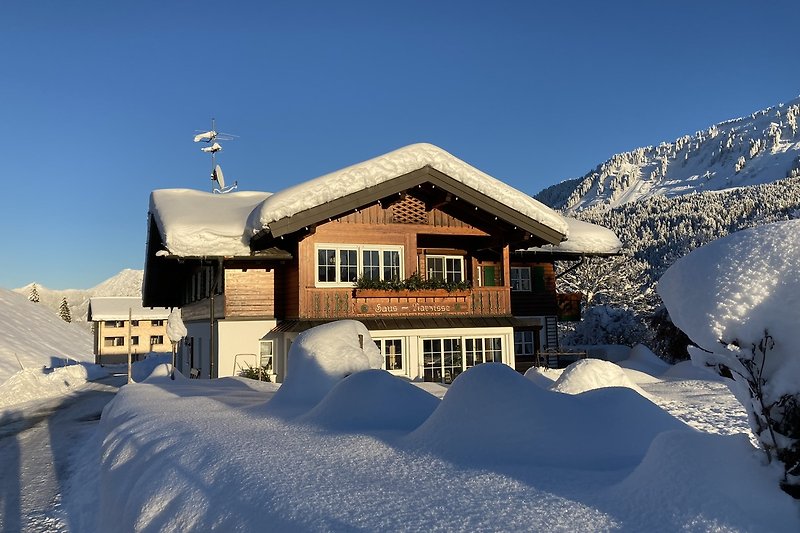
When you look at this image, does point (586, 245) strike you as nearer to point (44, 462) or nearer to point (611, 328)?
point (611, 328)

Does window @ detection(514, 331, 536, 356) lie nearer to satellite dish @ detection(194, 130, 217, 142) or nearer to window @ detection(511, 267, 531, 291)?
window @ detection(511, 267, 531, 291)

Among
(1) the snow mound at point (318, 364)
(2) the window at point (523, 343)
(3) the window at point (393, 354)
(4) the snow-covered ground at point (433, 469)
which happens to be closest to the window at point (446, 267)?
(3) the window at point (393, 354)

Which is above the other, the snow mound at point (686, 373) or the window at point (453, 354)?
the window at point (453, 354)

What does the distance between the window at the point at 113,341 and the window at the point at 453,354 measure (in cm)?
4465

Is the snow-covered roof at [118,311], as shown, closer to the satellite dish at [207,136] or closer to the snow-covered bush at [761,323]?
the satellite dish at [207,136]

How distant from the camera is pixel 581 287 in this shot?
52250mm

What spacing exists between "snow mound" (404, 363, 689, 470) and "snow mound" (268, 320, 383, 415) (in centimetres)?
394

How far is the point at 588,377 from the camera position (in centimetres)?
1177

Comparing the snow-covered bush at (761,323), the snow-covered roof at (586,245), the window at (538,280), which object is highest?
the snow-covered roof at (586,245)

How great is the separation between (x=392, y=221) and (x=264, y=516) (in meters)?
16.3

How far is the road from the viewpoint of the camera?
24.9ft

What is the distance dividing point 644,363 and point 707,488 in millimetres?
21376

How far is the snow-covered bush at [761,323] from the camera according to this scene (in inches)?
127

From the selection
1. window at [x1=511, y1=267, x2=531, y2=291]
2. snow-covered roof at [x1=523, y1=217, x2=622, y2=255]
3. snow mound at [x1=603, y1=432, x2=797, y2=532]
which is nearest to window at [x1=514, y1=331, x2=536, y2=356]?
window at [x1=511, y1=267, x2=531, y2=291]
